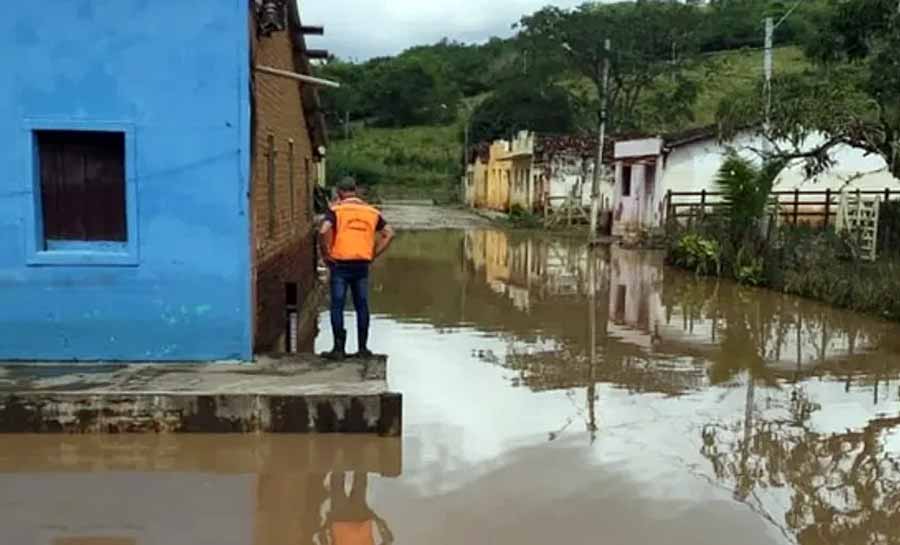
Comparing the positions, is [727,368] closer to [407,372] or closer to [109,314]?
[407,372]

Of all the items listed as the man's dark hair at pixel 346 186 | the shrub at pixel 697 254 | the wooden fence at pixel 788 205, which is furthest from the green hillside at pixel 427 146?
the man's dark hair at pixel 346 186

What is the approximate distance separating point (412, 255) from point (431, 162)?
61.8 m

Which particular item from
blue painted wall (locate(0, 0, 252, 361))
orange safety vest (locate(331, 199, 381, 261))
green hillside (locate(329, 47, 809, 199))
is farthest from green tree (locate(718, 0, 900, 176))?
green hillside (locate(329, 47, 809, 199))

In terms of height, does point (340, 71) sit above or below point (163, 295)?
above

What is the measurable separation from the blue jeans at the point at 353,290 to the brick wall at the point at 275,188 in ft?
2.79

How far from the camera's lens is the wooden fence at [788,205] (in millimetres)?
22062

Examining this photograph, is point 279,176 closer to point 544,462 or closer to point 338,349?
point 338,349

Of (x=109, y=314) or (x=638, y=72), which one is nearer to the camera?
(x=109, y=314)

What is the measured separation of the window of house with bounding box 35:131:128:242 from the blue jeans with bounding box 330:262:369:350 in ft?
6.48

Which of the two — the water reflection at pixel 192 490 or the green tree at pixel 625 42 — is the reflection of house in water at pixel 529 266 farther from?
the green tree at pixel 625 42

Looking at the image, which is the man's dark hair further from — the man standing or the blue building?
the blue building

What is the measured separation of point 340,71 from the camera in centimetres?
10406

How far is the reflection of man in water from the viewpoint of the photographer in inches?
217

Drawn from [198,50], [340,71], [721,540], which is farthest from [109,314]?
[340,71]
